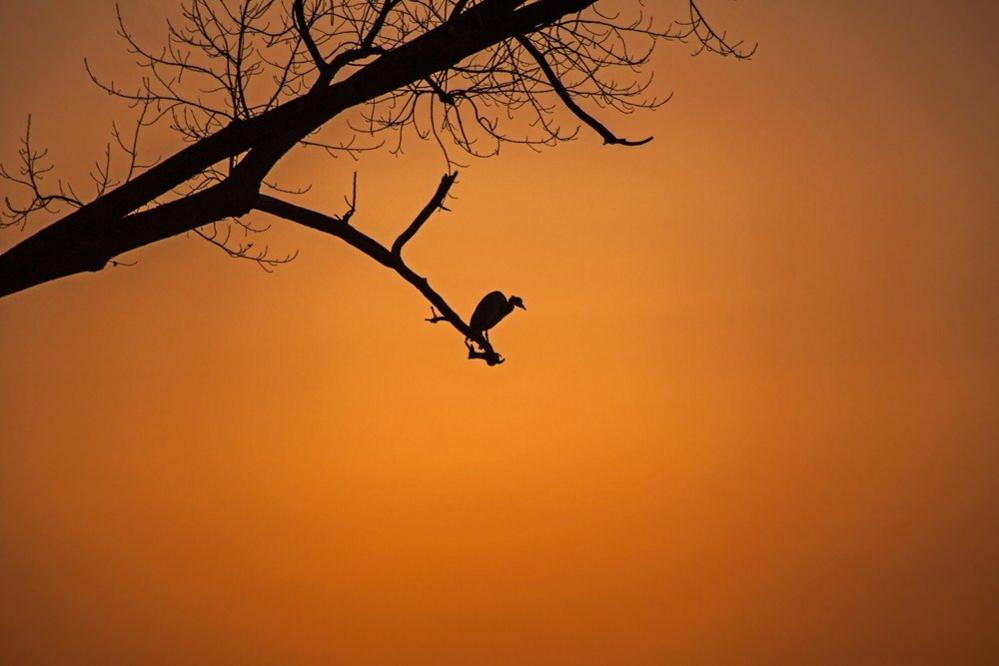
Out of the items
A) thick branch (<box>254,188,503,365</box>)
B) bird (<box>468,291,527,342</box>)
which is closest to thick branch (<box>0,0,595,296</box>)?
thick branch (<box>254,188,503,365</box>)

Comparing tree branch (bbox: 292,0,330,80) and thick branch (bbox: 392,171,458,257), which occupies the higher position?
tree branch (bbox: 292,0,330,80)

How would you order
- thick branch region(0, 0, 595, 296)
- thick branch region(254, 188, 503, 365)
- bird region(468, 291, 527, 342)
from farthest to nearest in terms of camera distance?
bird region(468, 291, 527, 342)
thick branch region(254, 188, 503, 365)
thick branch region(0, 0, 595, 296)

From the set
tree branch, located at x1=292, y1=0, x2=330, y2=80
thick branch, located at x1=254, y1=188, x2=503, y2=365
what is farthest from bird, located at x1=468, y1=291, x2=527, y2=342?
tree branch, located at x1=292, y1=0, x2=330, y2=80

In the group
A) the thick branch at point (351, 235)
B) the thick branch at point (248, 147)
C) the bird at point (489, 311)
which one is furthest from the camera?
the bird at point (489, 311)

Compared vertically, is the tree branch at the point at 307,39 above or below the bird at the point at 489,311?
above

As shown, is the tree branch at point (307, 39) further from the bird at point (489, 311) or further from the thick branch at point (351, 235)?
the bird at point (489, 311)

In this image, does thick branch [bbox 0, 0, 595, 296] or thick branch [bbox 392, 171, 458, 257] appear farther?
thick branch [bbox 392, 171, 458, 257]

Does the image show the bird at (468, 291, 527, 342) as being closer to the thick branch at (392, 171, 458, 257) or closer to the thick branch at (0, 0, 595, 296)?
the thick branch at (392, 171, 458, 257)

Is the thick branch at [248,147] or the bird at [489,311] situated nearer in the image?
the thick branch at [248,147]

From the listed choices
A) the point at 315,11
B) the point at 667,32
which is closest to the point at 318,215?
the point at 315,11

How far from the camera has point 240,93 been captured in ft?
12.1

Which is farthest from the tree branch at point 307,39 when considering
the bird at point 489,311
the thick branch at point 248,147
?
the bird at point 489,311

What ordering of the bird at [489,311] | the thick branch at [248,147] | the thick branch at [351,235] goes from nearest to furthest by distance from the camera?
the thick branch at [248,147]
the thick branch at [351,235]
the bird at [489,311]

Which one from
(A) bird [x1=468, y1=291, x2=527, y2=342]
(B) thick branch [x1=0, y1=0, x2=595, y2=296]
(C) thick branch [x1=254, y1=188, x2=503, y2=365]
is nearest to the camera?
(B) thick branch [x1=0, y1=0, x2=595, y2=296]
